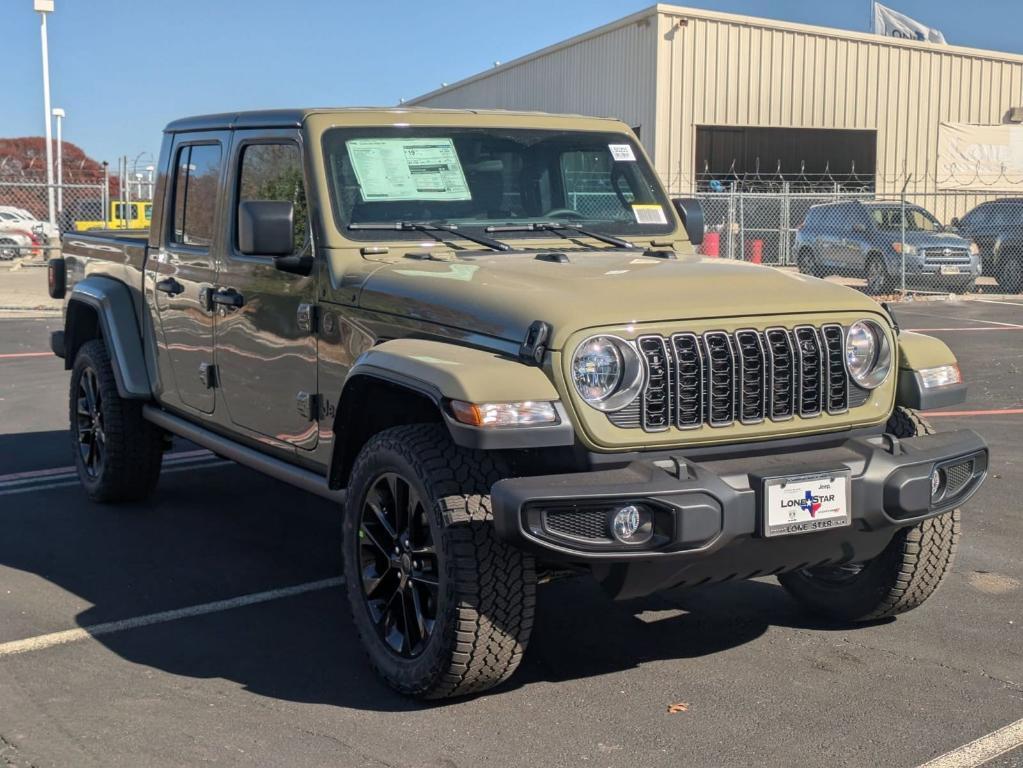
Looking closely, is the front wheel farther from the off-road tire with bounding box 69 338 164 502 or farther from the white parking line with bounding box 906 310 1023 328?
the off-road tire with bounding box 69 338 164 502

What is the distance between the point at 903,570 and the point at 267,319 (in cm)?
275

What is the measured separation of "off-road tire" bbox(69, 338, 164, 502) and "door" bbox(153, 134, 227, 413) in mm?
510

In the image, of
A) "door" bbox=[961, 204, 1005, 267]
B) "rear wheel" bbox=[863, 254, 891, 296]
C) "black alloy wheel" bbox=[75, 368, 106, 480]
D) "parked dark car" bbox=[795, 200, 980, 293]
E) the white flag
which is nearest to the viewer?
"black alloy wheel" bbox=[75, 368, 106, 480]

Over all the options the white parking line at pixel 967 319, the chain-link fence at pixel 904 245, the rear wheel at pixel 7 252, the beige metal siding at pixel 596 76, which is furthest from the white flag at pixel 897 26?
the rear wheel at pixel 7 252

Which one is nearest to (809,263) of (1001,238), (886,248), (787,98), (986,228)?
(886,248)

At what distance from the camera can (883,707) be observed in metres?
4.33

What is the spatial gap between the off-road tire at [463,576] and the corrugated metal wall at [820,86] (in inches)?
1018

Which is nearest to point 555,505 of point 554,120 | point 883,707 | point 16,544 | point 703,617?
point 883,707

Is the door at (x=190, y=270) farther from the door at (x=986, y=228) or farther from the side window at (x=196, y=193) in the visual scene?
the door at (x=986, y=228)

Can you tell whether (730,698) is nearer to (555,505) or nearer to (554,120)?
(555,505)

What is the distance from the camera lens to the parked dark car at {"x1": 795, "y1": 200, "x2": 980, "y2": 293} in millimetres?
21266

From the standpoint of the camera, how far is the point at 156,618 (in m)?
5.35

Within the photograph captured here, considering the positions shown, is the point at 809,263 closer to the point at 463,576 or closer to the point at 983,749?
the point at 983,749

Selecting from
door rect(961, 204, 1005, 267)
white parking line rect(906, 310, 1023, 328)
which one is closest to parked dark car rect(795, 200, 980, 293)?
door rect(961, 204, 1005, 267)
